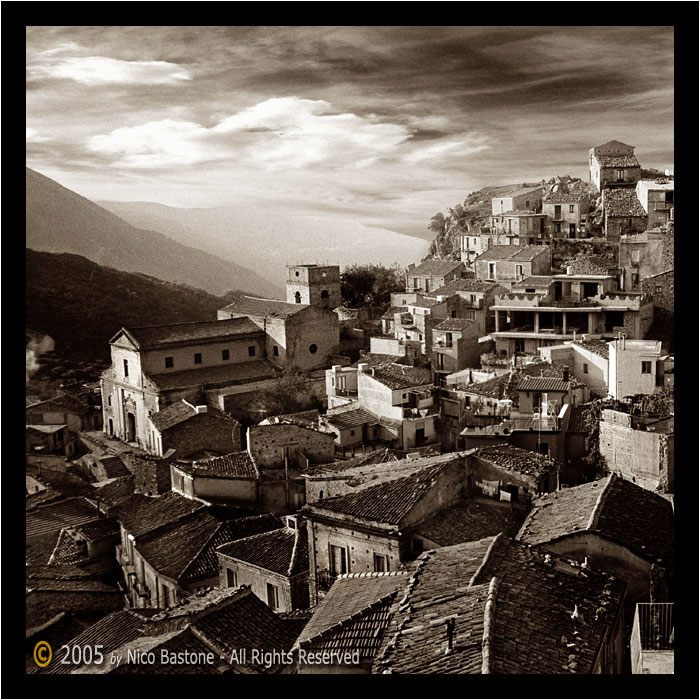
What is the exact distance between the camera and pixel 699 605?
394 centimetres

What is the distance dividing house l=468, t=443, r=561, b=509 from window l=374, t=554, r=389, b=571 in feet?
3.48

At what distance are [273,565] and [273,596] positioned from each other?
0.24m

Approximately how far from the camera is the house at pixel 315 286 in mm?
16500

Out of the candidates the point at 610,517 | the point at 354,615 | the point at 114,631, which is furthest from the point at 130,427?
the point at 354,615

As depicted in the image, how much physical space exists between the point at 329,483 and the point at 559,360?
7.08m

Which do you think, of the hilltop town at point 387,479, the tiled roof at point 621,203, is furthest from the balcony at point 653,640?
the tiled roof at point 621,203

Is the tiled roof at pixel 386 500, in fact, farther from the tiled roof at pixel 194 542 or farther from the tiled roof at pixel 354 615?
the tiled roof at pixel 194 542

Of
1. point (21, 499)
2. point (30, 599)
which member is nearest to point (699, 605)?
point (21, 499)

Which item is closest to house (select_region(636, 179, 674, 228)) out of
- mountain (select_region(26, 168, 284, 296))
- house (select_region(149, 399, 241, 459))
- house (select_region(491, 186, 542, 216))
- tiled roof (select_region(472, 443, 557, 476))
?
house (select_region(491, 186, 542, 216))

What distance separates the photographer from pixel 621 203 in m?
20.1

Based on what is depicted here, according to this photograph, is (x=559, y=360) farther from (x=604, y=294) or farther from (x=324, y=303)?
(x=324, y=303)

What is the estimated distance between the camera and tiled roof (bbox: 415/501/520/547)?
5468mm

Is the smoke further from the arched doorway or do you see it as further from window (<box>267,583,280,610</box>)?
the arched doorway

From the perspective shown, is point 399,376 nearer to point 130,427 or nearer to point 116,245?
point 130,427
